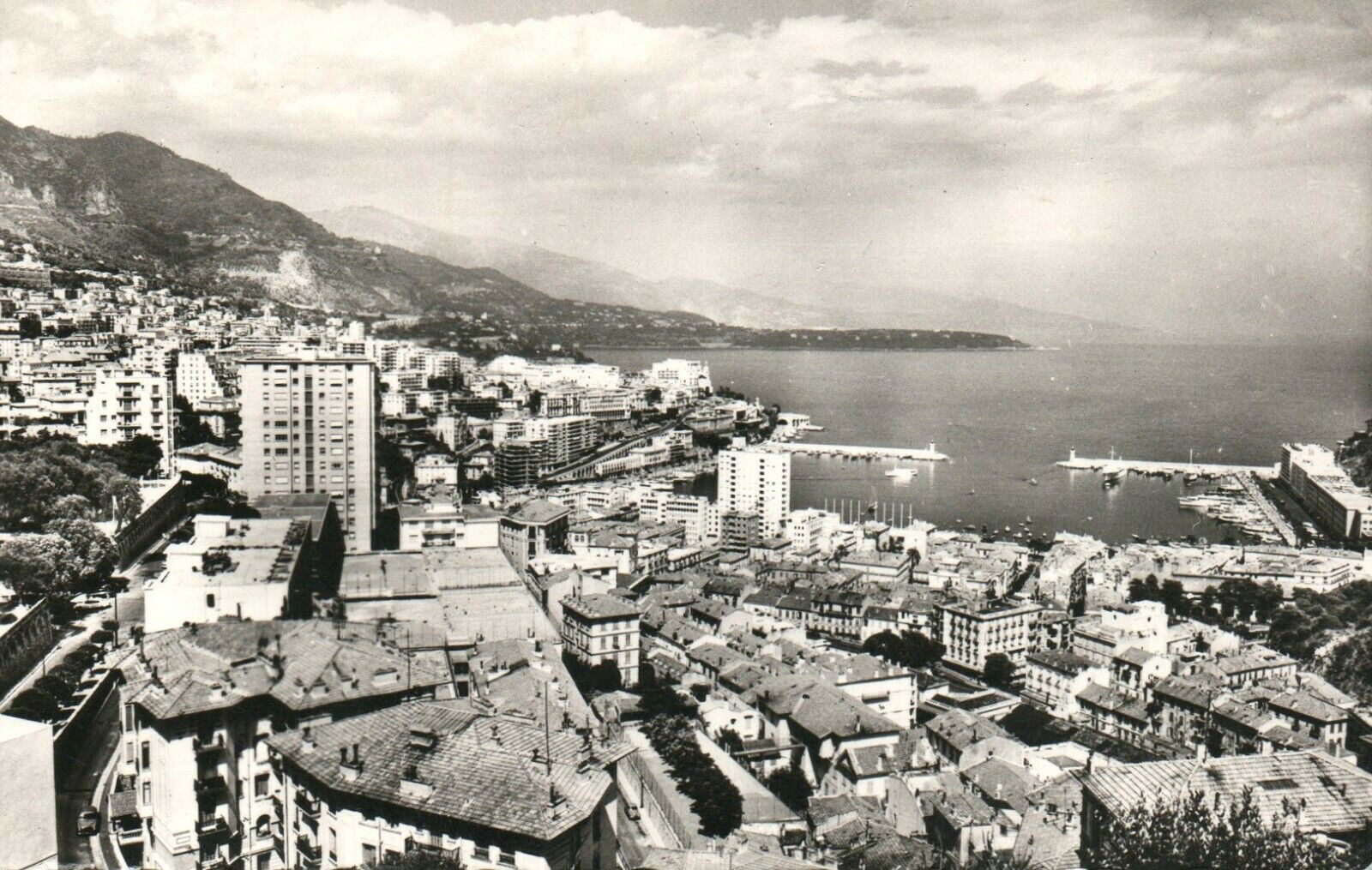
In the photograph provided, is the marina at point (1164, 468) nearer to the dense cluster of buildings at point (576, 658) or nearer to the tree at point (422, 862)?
the dense cluster of buildings at point (576, 658)

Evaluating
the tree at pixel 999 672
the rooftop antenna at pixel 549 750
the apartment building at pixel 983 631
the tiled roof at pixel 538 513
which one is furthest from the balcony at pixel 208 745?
the tiled roof at pixel 538 513

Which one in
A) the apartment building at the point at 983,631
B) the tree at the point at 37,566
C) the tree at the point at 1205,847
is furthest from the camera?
the apartment building at the point at 983,631

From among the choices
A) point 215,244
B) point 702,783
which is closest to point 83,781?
point 702,783

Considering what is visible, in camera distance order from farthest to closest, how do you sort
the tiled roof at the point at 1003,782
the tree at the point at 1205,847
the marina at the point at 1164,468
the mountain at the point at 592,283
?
the mountain at the point at 592,283 → the marina at the point at 1164,468 → the tiled roof at the point at 1003,782 → the tree at the point at 1205,847

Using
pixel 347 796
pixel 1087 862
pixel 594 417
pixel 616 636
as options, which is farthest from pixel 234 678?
pixel 594 417

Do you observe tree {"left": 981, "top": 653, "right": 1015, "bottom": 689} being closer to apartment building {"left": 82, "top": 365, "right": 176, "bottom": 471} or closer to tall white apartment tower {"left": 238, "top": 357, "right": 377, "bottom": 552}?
tall white apartment tower {"left": 238, "top": 357, "right": 377, "bottom": 552}

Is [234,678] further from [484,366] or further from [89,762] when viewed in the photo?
[484,366]

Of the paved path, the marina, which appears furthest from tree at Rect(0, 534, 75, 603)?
the marina
